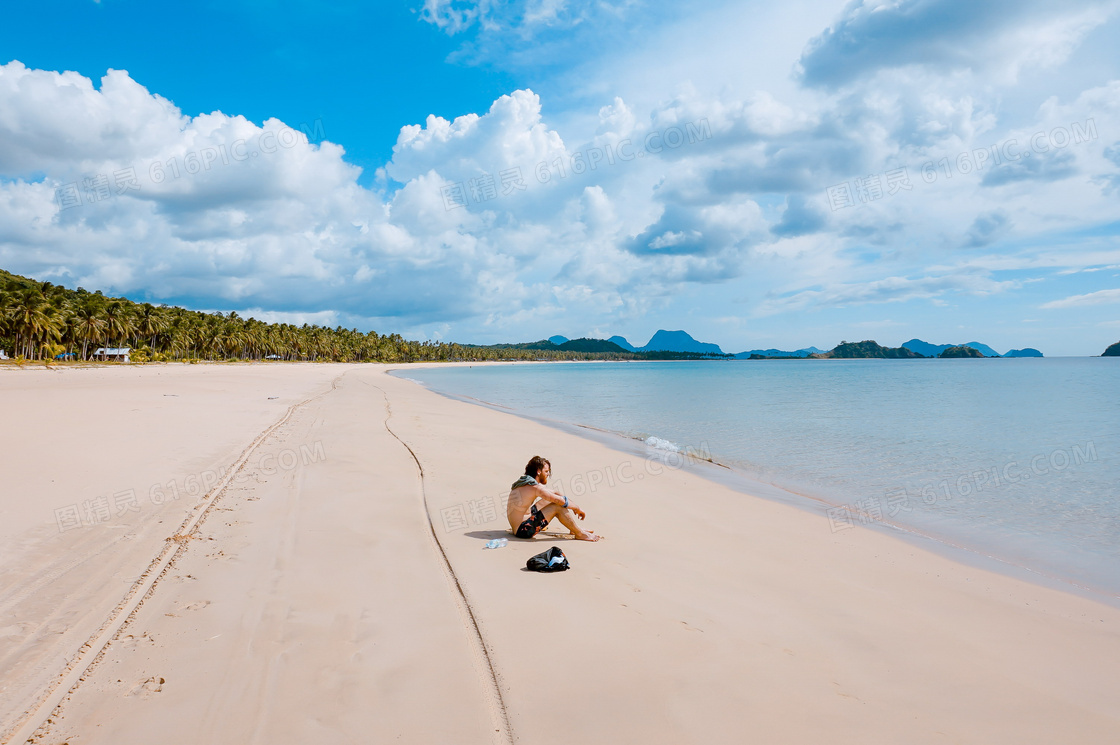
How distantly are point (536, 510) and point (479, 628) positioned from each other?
2.74 metres

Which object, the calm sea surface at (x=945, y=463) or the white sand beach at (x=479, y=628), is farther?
the calm sea surface at (x=945, y=463)

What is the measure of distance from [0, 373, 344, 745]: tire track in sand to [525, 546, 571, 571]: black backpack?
3699mm

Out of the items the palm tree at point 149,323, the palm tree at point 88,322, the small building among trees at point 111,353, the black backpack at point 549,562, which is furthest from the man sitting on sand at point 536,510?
the palm tree at point 149,323

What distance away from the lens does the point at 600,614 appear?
5.15 m

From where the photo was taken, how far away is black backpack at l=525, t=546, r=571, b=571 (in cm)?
617

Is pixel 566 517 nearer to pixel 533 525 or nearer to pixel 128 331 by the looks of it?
pixel 533 525

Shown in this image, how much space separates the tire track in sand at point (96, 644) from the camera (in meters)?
3.18

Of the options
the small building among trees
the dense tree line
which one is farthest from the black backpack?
the small building among trees

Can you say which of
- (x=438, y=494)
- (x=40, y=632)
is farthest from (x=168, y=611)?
(x=438, y=494)

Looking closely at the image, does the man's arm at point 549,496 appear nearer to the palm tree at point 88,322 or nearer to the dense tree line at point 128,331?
the dense tree line at point 128,331

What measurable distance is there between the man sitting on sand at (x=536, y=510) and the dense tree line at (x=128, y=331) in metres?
82.3

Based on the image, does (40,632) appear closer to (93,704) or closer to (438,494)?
(93,704)

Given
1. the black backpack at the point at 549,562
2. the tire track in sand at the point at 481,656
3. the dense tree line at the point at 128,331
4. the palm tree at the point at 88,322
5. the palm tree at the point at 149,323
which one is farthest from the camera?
the palm tree at the point at 149,323

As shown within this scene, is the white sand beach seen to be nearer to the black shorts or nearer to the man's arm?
the black shorts
